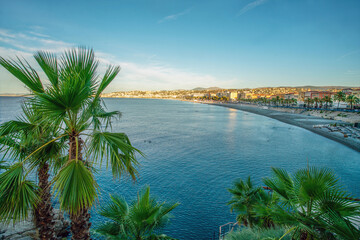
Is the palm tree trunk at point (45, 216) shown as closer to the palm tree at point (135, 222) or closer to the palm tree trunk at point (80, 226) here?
the palm tree trunk at point (80, 226)

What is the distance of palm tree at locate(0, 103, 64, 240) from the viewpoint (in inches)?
127

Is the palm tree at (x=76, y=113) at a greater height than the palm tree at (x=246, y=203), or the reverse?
the palm tree at (x=76, y=113)

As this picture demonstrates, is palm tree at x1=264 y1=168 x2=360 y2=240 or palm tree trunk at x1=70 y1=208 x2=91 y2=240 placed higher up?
palm tree at x1=264 y1=168 x2=360 y2=240

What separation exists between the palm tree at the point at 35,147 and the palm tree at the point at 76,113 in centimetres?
39

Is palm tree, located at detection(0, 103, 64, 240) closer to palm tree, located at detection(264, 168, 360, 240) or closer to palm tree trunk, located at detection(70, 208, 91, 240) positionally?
palm tree trunk, located at detection(70, 208, 91, 240)

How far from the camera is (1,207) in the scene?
9.07 ft

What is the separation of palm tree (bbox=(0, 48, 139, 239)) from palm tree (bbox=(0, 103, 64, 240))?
39cm

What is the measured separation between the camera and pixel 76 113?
123 inches

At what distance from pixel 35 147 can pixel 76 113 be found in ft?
5.65

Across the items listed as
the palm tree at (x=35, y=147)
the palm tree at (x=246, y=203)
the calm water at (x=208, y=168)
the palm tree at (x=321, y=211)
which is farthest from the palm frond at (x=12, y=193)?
the palm tree at (x=246, y=203)

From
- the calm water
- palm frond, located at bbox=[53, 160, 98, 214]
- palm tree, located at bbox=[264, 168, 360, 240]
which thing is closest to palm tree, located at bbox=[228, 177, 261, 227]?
palm tree, located at bbox=[264, 168, 360, 240]

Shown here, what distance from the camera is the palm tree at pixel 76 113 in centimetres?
263

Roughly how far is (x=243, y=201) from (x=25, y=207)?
5796mm

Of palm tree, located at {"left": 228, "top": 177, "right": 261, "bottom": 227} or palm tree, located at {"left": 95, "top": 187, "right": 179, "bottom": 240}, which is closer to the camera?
palm tree, located at {"left": 95, "top": 187, "right": 179, "bottom": 240}
